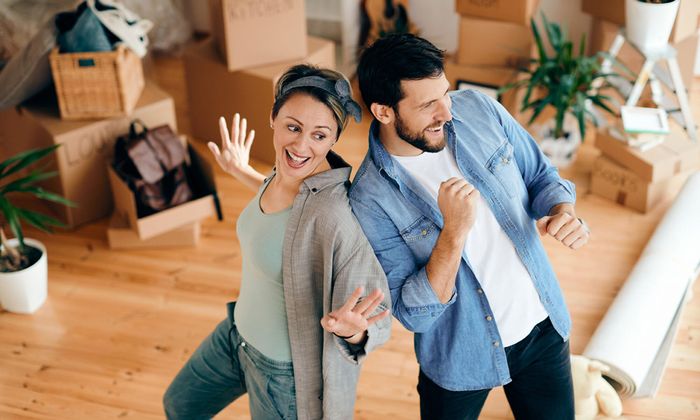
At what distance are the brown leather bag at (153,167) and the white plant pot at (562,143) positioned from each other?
1.65 meters

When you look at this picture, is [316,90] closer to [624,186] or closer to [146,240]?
[146,240]

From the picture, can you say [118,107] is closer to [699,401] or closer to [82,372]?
[82,372]

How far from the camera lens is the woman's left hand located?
167 centimetres

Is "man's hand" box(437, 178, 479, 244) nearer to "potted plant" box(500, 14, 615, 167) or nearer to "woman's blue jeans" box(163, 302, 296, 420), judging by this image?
Answer: "woman's blue jeans" box(163, 302, 296, 420)

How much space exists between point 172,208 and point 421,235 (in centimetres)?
190

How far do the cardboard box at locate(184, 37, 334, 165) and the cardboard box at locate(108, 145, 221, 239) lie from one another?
45 centimetres

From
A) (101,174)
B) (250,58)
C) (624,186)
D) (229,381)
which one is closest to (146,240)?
(101,174)

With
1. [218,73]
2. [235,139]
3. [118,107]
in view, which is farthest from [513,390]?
[218,73]

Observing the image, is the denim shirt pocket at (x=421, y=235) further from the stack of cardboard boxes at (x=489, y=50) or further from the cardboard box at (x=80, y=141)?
the stack of cardboard boxes at (x=489, y=50)

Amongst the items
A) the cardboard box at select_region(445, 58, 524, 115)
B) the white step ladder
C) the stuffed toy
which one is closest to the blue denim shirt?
the stuffed toy

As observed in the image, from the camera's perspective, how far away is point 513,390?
6.87 feet

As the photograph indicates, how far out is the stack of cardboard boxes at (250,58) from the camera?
3916mm

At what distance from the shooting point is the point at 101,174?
3750mm

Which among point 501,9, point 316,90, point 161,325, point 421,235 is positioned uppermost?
point 316,90
